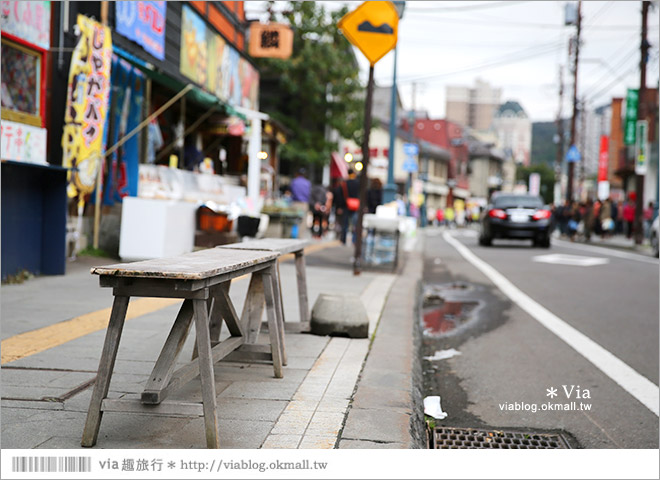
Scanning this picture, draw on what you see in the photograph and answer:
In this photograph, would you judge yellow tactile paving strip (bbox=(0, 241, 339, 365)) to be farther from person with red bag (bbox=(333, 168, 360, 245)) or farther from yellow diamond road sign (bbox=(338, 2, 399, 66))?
person with red bag (bbox=(333, 168, 360, 245))

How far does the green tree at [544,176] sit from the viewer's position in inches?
4700

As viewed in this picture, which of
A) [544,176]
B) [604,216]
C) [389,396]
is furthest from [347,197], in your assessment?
[544,176]

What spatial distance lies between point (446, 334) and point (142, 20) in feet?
27.7

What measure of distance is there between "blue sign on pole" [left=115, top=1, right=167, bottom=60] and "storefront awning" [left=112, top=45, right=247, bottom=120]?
0.41m

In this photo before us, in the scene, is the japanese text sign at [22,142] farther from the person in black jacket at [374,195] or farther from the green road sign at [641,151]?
the green road sign at [641,151]

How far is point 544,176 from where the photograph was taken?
397ft

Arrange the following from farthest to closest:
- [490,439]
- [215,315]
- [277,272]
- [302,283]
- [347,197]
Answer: [347,197], [302,283], [277,272], [215,315], [490,439]

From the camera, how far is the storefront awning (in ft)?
35.8

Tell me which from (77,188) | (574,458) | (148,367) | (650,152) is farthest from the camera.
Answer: (650,152)

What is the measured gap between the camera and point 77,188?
9406 millimetres

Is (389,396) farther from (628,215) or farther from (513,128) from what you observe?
(513,128)

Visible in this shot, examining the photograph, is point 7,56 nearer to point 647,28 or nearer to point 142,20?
point 142,20

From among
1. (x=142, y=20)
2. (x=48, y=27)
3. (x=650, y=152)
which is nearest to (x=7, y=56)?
(x=48, y=27)

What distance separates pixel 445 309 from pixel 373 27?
3.51 metres
